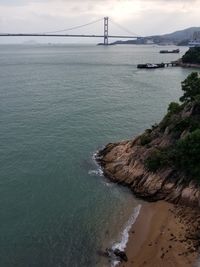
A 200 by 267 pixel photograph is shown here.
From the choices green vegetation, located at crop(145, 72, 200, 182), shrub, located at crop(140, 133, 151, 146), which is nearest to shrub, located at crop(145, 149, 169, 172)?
Result: green vegetation, located at crop(145, 72, 200, 182)

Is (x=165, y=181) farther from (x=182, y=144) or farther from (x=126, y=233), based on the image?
(x=126, y=233)

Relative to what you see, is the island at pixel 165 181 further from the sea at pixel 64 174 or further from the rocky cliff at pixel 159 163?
the sea at pixel 64 174

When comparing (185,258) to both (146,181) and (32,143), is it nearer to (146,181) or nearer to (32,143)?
(146,181)

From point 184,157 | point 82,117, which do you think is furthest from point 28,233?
point 82,117

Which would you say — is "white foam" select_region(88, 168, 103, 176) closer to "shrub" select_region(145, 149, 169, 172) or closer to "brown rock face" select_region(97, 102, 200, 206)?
"brown rock face" select_region(97, 102, 200, 206)

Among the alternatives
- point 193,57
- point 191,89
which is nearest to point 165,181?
point 191,89

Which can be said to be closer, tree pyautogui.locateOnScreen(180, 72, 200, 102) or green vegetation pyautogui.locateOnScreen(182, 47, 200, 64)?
tree pyautogui.locateOnScreen(180, 72, 200, 102)

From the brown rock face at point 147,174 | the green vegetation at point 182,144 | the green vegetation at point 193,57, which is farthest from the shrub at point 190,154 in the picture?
the green vegetation at point 193,57
